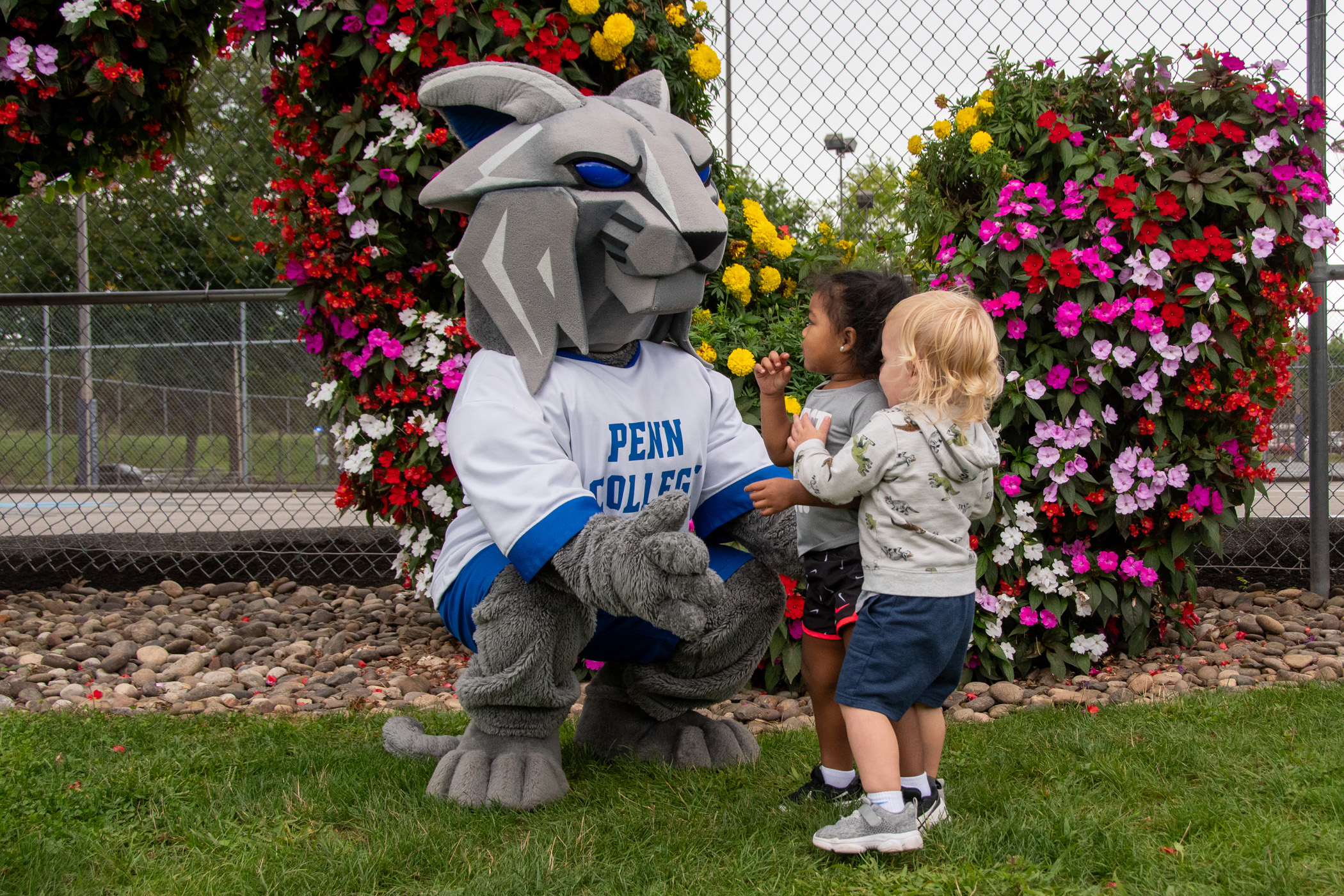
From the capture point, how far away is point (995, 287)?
346 cm

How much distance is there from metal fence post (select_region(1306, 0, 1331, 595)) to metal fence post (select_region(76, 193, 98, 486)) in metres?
5.38

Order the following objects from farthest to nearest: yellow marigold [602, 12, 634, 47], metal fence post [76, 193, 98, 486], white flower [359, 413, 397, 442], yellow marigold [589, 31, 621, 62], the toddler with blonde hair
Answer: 1. metal fence post [76, 193, 98, 486]
2. white flower [359, 413, 397, 442]
3. yellow marigold [589, 31, 621, 62]
4. yellow marigold [602, 12, 634, 47]
5. the toddler with blonde hair

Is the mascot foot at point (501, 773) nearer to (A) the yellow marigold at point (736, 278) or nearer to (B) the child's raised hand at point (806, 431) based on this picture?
(B) the child's raised hand at point (806, 431)

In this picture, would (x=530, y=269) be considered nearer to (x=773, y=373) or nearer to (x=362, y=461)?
(x=773, y=373)

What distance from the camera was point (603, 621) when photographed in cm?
233

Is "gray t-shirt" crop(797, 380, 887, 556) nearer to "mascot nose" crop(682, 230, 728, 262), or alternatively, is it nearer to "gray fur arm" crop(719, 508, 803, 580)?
"gray fur arm" crop(719, 508, 803, 580)

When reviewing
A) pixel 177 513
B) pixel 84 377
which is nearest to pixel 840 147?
pixel 84 377

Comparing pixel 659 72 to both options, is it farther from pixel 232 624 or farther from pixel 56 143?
pixel 232 624

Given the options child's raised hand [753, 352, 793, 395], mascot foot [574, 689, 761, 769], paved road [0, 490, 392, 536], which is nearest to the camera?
child's raised hand [753, 352, 793, 395]

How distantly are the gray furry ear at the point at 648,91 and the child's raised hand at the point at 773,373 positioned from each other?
2.34ft

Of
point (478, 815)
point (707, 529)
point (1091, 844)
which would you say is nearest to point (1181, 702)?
point (1091, 844)

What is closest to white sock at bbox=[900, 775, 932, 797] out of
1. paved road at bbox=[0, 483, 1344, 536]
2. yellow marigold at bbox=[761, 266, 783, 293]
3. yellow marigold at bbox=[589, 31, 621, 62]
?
yellow marigold at bbox=[761, 266, 783, 293]

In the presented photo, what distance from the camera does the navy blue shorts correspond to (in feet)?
6.42

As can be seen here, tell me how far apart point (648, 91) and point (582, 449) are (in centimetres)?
94
